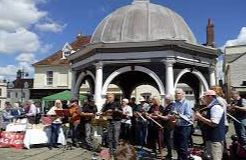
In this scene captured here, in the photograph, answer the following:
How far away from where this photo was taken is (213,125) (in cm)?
734

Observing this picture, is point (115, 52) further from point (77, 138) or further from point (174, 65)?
point (77, 138)

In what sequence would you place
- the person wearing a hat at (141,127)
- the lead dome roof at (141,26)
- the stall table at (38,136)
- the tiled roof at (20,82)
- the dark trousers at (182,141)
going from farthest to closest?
the tiled roof at (20,82)
the lead dome roof at (141,26)
the stall table at (38,136)
the person wearing a hat at (141,127)
the dark trousers at (182,141)

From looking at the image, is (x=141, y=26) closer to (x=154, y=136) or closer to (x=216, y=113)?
(x=154, y=136)

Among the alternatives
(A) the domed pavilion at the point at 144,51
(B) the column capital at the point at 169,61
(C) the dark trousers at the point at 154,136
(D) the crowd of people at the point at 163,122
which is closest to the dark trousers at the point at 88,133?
(D) the crowd of people at the point at 163,122

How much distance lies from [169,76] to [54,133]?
4.68 m

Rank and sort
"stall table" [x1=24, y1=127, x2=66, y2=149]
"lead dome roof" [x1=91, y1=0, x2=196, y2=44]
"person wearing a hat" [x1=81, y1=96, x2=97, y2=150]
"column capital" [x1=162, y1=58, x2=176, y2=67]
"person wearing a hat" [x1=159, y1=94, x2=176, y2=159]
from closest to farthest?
"person wearing a hat" [x1=159, y1=94, x2=176, y2=159]
"person wearing a hat" [x1=81, y1=96, x2=97, y2=150]
"stall table" [x1=24, y1=127, x2=66, y2=149]
"column capital" [x1=162, y1=58, x2=176, y2=67]
"lead dome roof" [x1=91, y1=0, x2=196, y2=44]

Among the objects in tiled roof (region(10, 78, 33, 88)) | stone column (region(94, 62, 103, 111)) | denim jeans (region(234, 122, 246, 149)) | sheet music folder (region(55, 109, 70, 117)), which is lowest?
denim jeans (region(234, 122, 246, 149))

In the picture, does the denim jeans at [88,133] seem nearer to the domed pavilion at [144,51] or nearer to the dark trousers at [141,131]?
the dark trousers at [141,131]

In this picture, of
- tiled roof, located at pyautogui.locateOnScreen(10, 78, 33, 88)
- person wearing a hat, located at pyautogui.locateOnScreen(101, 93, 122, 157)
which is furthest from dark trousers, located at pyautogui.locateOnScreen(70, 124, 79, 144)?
tiled roof, located at pyautogui.locateOnScreen(10, 78, 33, 88)

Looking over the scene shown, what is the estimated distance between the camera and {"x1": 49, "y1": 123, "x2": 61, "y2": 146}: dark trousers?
13.9m

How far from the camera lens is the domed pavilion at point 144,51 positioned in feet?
50.3

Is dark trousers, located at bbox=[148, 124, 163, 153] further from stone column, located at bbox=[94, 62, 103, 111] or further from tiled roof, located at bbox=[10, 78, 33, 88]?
tiled roof, located at bbox=[10, 78, 33, 88]

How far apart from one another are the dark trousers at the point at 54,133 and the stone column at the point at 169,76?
14.0 feet

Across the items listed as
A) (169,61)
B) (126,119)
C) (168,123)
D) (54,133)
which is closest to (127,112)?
(126,119)
